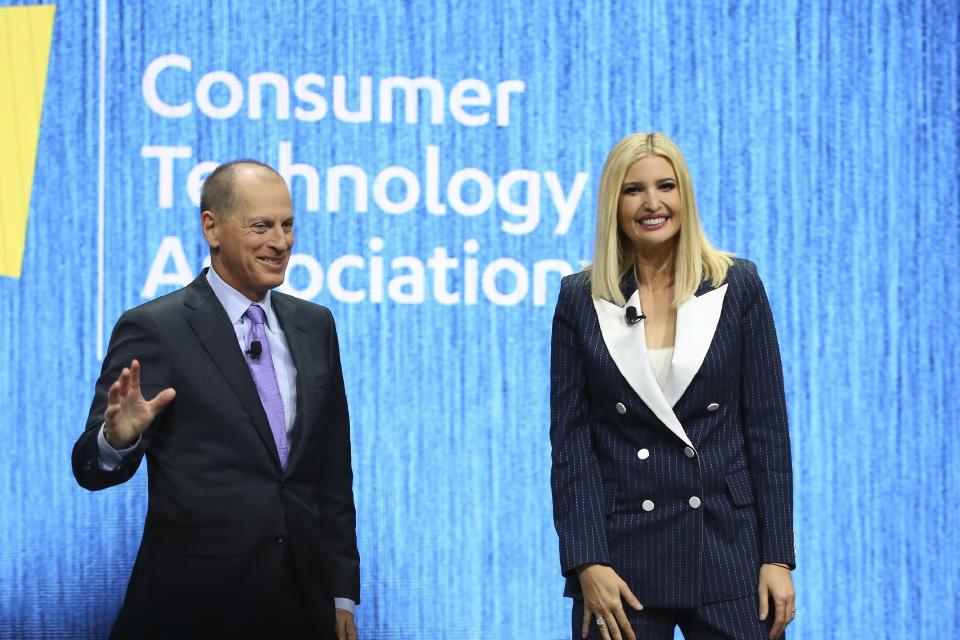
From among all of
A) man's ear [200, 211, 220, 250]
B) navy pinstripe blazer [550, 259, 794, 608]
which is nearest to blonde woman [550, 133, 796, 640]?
navy pinstripe blazer [550, 259, 794, 608]

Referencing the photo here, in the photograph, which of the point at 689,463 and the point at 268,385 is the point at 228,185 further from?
the point at 689,463

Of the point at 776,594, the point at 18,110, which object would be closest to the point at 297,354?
the point at 776,594

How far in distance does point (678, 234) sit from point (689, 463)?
43 centimetres

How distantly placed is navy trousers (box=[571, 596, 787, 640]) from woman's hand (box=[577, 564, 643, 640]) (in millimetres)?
22

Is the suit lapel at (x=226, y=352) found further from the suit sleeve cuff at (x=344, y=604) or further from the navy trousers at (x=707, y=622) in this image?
the navy trousers at (x=707, y=622)

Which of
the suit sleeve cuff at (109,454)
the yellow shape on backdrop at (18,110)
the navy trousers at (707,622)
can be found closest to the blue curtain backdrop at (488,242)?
the yellow shape on backdrop at (18,110)

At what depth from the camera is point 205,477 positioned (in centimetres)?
197

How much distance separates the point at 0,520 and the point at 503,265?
1.61 meters

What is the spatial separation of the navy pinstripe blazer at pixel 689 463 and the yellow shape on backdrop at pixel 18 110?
6.19 feet

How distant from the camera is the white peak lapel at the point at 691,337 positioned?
184 cm

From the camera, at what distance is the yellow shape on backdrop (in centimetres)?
303

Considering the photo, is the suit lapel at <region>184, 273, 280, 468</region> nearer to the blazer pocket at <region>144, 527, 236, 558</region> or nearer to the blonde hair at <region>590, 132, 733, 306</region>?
the blazer pocket at <region>144, 527, 236, 558</region>

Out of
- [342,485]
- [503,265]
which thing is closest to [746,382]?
[342,485]

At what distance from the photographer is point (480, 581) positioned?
10.5 ft
